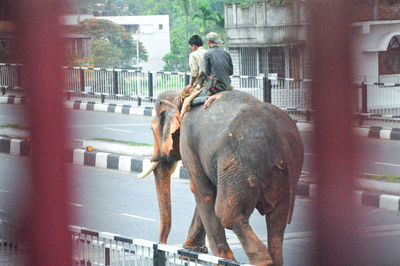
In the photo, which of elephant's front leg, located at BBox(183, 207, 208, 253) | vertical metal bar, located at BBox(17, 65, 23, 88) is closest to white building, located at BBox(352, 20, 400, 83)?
vertical metal bar, located at BBox(17, 65, 23, 88)

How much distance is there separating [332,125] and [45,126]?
2.71 ft

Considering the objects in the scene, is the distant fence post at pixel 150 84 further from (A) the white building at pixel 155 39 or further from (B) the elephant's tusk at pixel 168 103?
(A) the white building at pixel 155 39

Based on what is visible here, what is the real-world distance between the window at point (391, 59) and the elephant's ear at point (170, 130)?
12.6ft

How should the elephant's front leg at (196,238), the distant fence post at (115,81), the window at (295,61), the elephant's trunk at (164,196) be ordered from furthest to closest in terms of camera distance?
the distant fence post at (115,81) → the elephant's front leg at (196,238) → the elephant's trunk at (164,196) → the window at (295,61)

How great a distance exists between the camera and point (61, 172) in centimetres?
229

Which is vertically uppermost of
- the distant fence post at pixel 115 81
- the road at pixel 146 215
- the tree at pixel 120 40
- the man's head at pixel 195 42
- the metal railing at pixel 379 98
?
the tree at pixel 120 40

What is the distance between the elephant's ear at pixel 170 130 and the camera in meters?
5.95

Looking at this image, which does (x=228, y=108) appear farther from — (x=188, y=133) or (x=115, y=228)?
(x=115, y=228)

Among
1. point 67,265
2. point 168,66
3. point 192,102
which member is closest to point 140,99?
point 192,102

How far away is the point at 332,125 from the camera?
6.20 ft

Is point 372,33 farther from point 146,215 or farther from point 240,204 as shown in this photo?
point 146,215

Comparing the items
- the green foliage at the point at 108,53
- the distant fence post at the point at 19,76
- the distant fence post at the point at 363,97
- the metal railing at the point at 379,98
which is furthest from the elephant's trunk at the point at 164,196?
the green foliage at the point at 108,53

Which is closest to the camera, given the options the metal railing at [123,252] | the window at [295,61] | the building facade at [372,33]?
the building facade at [372,33]

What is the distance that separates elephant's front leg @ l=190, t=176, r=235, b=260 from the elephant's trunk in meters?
0.69
